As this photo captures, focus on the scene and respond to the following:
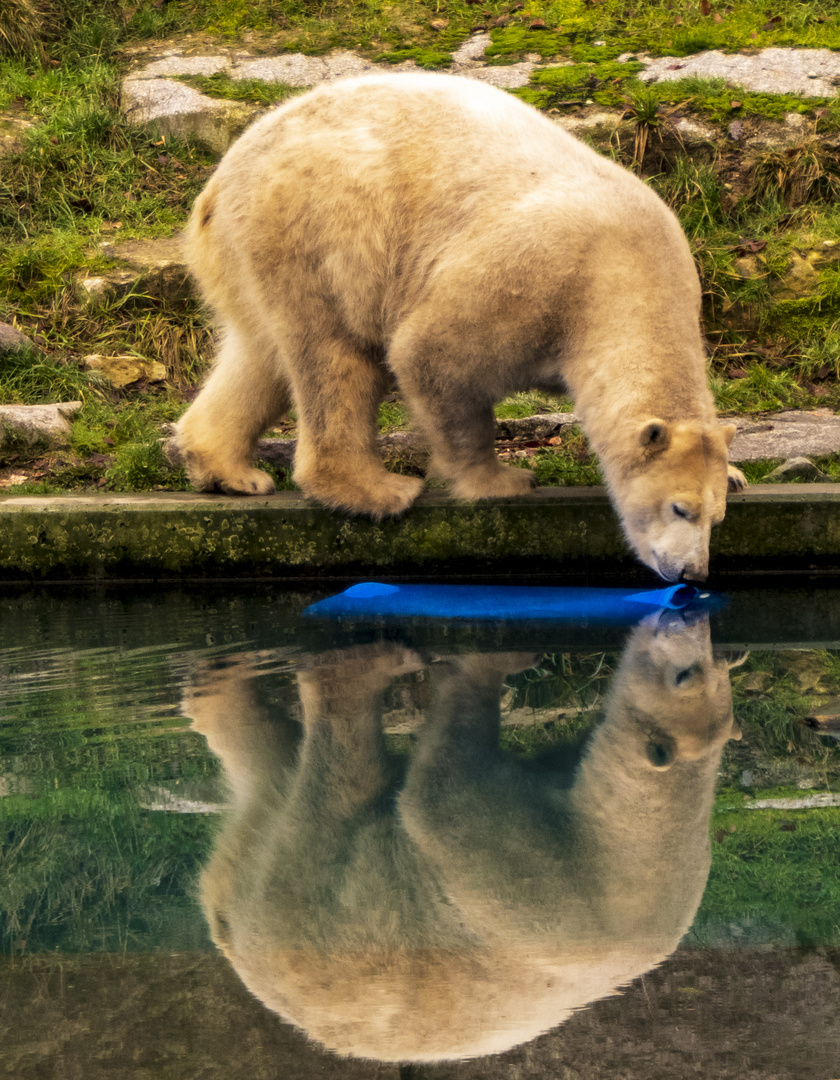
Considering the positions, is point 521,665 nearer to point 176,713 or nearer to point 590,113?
point 176,713

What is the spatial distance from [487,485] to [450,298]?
75 cm

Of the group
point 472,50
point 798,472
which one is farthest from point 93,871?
point 472,50

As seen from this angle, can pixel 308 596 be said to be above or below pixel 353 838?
below

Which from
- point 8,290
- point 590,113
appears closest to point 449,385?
point 8,290

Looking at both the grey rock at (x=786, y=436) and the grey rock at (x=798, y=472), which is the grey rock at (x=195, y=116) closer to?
the grey rock at (x=786, y=436)

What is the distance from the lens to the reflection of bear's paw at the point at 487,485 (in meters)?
4.08

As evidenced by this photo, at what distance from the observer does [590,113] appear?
24.5 feet

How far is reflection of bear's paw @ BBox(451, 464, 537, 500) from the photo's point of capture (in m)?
4.08

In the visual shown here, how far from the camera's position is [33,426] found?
5.18 metres

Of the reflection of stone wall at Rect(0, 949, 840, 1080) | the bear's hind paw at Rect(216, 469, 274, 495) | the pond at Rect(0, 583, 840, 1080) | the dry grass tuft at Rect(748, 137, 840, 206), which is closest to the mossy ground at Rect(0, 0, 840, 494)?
the dry grass tuft at Rect(748, 137, 840, 206)

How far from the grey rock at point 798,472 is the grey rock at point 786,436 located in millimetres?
384

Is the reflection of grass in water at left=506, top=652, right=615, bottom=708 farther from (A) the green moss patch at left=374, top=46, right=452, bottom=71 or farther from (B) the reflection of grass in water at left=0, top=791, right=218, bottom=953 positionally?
(A) the green moss patch at left=374, top=46, right=452, bottom=71

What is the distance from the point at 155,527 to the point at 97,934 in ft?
8.66

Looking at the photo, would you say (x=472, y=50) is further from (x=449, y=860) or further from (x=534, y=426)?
(x=449, y=860)
